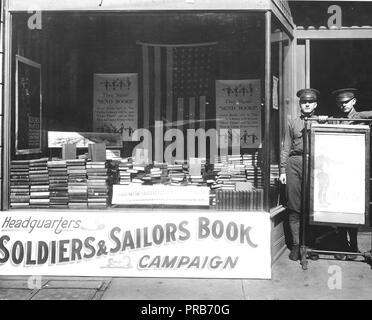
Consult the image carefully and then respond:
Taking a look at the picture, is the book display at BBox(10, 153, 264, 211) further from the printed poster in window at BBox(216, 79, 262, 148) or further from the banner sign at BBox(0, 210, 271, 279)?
the printed poster in window at BBox(216, 79, 262, 148)

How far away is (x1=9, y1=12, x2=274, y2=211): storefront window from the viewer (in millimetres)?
5230

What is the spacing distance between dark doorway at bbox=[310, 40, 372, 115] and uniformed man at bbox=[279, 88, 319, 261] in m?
0.90

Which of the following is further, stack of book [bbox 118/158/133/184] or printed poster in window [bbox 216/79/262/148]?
printed poster in window [bbox 216/79/262/148]

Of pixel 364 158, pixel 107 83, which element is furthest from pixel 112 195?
pixel 364 158

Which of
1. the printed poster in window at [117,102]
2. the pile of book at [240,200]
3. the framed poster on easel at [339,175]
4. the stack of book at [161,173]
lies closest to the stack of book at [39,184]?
the stack of book at [161,173]

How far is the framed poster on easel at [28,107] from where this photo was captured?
17.1 ft

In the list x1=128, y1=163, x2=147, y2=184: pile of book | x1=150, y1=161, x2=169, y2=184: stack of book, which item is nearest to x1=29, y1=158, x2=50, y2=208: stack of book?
x1=128, y1=163, x2=147, y2=184: pile of book

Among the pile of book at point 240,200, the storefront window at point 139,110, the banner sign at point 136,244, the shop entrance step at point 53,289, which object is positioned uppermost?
the storefront window at point 139,110

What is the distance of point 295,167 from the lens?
5.62 meters

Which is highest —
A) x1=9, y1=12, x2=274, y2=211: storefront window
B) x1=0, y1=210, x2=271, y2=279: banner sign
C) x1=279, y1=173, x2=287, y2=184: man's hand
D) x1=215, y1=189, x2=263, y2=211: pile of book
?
x1=9, y1=12, x2=274, y2=211: storefront window

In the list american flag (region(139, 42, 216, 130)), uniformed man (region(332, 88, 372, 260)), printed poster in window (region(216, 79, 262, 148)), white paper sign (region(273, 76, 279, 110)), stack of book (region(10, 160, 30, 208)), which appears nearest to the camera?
stack of book (region(10, 160, 30, 208))

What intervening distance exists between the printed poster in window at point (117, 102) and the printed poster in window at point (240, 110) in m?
1.15

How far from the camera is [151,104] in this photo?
6445 millimetres

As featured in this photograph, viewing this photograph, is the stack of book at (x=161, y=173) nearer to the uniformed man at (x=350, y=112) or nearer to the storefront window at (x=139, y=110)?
the storefront window at (x=139, y=110)
